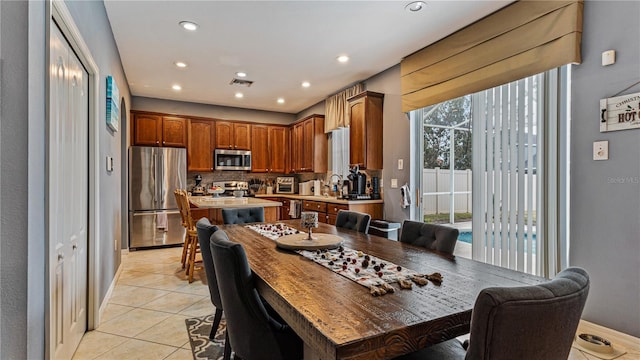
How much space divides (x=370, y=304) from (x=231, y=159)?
→ 227 inches

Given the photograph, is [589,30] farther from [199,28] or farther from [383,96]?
[199,28]

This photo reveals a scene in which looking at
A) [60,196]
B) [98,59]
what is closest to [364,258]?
[60,196]

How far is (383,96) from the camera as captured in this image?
14.8ft

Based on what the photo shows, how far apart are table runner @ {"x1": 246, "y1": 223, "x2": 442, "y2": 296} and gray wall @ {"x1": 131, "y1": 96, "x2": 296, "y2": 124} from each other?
5.36 meters

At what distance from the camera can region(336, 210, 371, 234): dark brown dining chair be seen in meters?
2.71

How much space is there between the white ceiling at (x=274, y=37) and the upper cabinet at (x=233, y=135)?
1.28 metres

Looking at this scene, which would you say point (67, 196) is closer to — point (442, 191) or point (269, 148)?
point (442, 191)

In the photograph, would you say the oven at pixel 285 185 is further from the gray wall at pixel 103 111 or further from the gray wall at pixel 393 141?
the gray wall at pixel 103 111

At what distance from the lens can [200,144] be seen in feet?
20.2

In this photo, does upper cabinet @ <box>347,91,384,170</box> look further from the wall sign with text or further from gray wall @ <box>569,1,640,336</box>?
the wall sign with text

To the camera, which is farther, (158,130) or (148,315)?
(158,130)

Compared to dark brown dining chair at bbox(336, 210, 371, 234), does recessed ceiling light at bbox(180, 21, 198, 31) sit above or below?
above

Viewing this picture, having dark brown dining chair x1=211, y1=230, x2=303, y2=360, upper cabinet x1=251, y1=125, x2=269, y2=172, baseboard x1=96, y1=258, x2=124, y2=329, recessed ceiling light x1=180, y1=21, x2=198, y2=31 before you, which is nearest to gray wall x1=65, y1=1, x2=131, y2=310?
baseboard x1=96, y1=258, x2=124, y2=329

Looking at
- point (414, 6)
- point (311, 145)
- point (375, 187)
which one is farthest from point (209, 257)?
point (311, 145)
